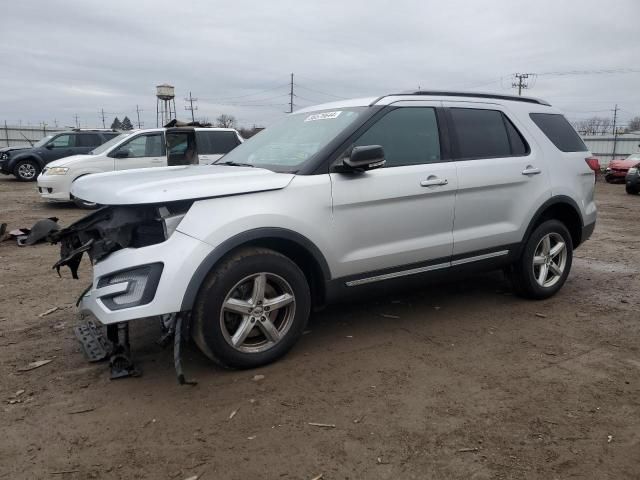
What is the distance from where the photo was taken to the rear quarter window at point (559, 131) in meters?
5.06

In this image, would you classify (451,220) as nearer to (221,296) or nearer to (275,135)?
(275,135)

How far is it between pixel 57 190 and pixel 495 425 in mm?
11395

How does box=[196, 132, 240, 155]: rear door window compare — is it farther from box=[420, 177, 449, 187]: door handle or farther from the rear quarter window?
box=[420, 177, 449, 187]: door handle

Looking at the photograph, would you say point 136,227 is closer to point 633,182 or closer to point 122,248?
point 122,248

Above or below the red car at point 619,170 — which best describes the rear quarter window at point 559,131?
above

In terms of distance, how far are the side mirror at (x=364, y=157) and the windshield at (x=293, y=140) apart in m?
0.32

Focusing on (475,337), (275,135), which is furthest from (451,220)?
(275,135)

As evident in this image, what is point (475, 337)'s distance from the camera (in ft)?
13.6

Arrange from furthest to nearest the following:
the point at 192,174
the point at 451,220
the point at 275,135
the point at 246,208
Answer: the point at 275,135 → the point at 451,220 → the point at 192,174 → the point at 246,208

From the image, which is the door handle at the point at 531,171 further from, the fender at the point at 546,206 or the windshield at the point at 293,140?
the windshield at the point at 293,140

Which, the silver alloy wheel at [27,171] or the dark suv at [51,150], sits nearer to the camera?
the dark suv at [51,150]

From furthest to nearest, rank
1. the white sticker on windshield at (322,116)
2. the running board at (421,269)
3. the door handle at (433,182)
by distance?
the white sticker on windshield at (322,116)
the door handle at (433,182)
the running board at (421,269)

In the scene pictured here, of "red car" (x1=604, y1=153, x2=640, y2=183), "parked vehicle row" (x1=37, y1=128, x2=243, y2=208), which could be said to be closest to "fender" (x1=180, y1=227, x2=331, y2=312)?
"parked vehicle row" (x1=37, y1=128, x2=243, y2=208)

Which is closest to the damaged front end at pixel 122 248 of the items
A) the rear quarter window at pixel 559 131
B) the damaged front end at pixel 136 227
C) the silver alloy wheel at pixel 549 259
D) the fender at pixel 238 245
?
the damaged front end at pixel 136 227
